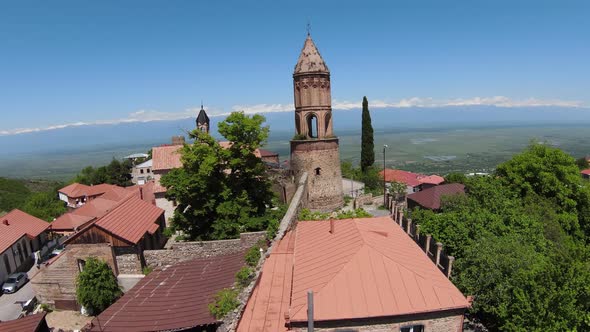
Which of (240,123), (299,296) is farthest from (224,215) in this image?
(299,296)

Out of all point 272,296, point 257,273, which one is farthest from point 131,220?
point 272,296

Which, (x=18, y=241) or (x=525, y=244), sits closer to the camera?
(x=525, y=244)

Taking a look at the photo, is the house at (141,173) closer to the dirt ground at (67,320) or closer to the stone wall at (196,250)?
the dirt ground at (67,320)

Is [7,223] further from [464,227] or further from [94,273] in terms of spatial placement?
[464,227]

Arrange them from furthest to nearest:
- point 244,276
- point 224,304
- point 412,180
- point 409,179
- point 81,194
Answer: point 409,179 → point 412,180 → point 81,194 → point 244,276 → point 224,304

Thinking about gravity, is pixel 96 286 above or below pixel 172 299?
below

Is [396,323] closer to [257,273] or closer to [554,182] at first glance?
[257,273]
